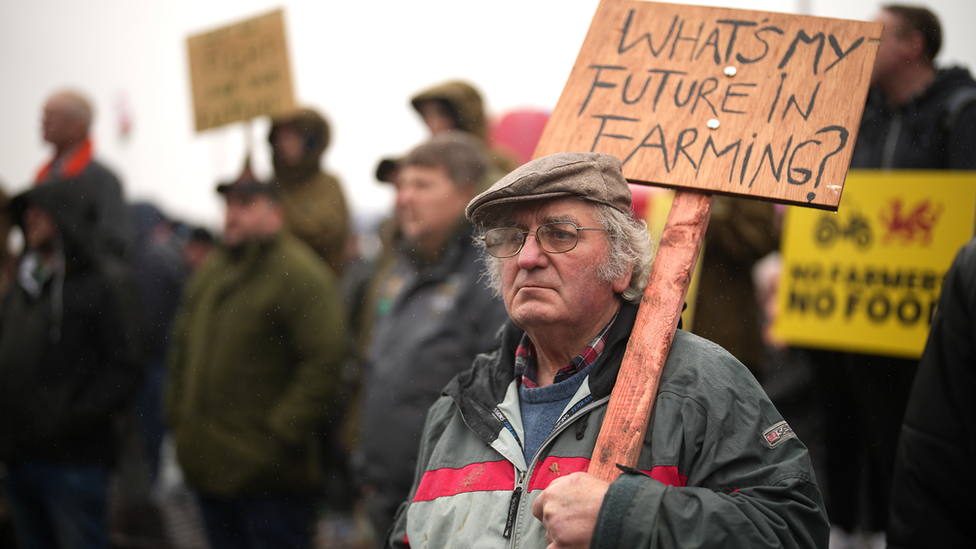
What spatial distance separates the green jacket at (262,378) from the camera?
358cm

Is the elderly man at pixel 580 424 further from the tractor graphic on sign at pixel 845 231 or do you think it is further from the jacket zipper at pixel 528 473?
the tractor graphic on sign at pixel 845 231

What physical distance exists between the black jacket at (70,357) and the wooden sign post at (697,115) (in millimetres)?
2875

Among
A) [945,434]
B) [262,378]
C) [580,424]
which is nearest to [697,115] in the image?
[580,424]

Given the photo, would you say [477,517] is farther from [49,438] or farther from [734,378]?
[49,438]

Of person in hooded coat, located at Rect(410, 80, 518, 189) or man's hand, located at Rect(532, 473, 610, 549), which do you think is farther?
person in hooded coat, located at Rect(410, 80, 518, 189)

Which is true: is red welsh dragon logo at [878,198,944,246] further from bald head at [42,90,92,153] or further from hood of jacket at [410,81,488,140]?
bald head at [42,90,92,153]

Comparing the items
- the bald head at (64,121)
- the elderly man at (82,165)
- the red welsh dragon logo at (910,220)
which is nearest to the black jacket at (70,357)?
the elderly man at (82,165)

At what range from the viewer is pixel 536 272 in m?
1.71

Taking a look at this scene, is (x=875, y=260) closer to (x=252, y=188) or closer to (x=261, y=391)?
(x=261, y=391)

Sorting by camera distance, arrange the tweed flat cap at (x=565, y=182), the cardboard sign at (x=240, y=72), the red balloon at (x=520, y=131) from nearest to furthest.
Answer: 1. the tweed flat cap at (x=565, y=182)
2. the cardboard sign at (x=240, y=72)
3. the red balloon at (x=520, y=131)

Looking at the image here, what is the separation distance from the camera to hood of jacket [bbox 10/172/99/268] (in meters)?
4.05

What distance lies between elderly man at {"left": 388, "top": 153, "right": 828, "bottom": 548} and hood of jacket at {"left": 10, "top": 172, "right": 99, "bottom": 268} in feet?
9.51

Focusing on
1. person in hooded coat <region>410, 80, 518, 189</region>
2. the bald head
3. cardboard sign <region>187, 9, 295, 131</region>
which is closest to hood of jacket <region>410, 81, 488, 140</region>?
person in hooded coat <region>410, 80, 518, 189</region>

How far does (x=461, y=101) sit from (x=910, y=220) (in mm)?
2148
